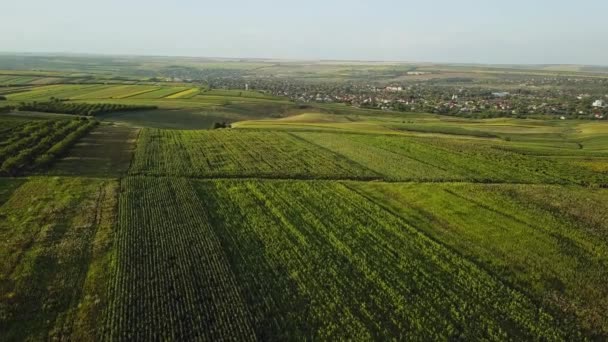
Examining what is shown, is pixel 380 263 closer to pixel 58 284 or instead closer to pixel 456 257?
pixel 456 257

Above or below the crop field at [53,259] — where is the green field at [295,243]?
below

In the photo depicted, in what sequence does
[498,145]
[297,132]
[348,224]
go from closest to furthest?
[348,224], [498,145], [297,132]


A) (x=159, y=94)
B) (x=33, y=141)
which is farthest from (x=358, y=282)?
(x=159, y=94)

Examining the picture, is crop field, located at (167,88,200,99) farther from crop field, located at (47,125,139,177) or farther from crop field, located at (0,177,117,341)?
crop field, located at (0,177,117,341)

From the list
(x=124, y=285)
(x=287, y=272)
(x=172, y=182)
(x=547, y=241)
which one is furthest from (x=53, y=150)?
(x=547, y=241)

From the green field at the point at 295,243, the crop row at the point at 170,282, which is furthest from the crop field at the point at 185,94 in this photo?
the crop row at the point at 170,282

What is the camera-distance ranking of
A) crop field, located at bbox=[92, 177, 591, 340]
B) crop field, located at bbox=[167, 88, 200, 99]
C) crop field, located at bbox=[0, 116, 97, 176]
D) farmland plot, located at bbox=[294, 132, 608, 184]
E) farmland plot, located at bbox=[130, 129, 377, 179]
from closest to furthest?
1. crop field, located at bbox=[92, 177, 591, 340]
2. crop field, located at bbox=[0, 116, 97, 176]
3. farmland plot, located at bbox=[130, 129, 377, 179]
4. farmland plot, located at bbox=[294, 132, 608, 184]
5. crop field, located at bbox=[167, 88, 200, 99]

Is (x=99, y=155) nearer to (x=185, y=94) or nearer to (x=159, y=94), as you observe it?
(x=159, y=94)

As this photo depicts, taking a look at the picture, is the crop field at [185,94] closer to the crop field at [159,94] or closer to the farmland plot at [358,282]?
the crop field at [159,94]

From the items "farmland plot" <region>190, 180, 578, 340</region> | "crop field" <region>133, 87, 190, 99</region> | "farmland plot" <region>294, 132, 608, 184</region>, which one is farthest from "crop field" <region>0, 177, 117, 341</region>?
"crop field" <region>133, 87, 190, 99</region>
